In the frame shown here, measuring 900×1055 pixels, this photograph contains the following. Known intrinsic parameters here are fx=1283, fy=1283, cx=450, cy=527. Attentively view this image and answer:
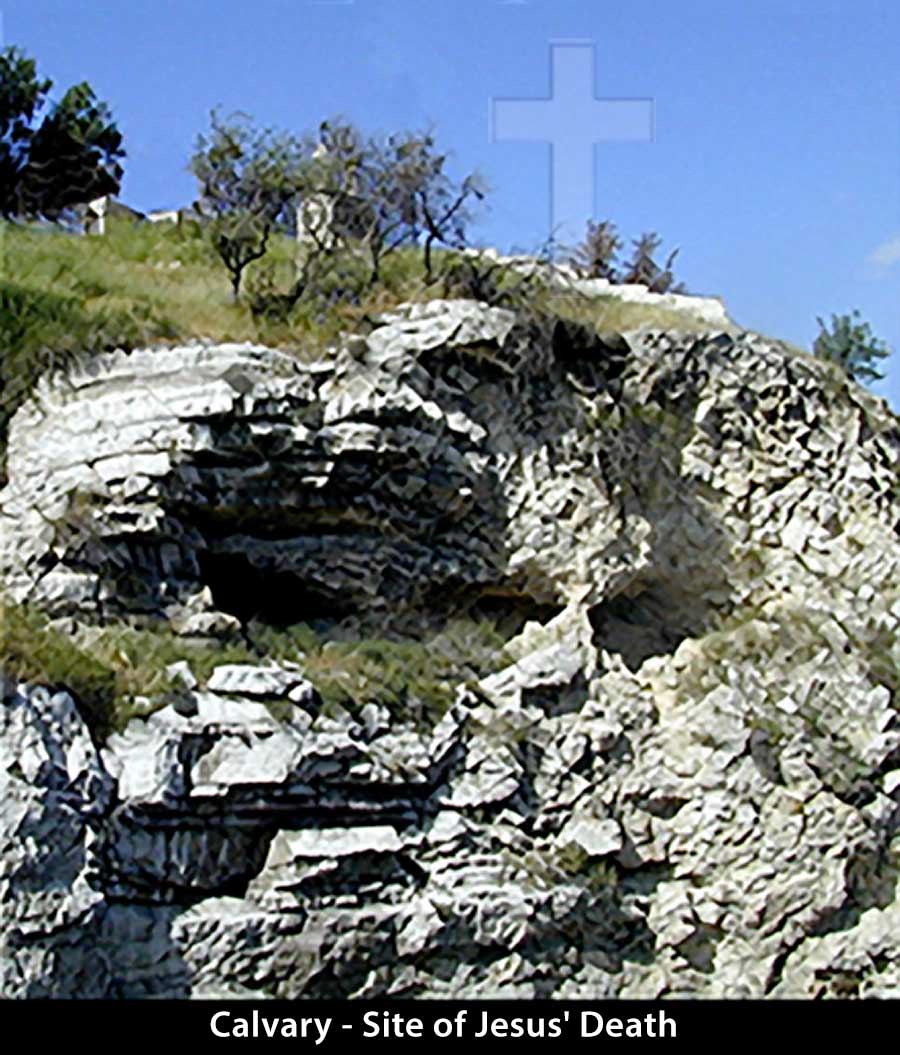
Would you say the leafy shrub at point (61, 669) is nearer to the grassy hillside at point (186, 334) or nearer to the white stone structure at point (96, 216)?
the grassy hillside at point (186, 334)

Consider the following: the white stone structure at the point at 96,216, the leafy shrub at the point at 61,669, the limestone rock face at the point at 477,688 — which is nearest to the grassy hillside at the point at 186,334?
the leafy shrub at the point at 61,669

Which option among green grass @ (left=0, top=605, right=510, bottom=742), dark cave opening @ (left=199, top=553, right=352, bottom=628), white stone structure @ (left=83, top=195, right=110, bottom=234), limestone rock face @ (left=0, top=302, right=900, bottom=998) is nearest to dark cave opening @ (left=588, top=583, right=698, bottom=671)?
limestone rock face @ (left=0, top=302, right=900, bottom=998)

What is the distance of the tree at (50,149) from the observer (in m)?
18.8

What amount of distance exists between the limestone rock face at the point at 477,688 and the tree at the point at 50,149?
9.13 metres

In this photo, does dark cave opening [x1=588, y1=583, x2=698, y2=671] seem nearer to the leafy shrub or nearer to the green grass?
the green grass

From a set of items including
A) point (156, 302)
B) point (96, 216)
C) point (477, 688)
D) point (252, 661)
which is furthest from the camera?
point (96, 216)

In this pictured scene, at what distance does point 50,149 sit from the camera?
65.0 feet

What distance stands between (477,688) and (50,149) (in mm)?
12967

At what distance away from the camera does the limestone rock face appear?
30.7 feet

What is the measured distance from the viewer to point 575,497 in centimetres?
1225

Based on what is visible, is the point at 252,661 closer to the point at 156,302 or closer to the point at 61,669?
the point at 61,669

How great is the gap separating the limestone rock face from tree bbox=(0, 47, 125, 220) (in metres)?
9.13

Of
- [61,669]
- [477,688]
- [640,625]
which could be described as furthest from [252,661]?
[640,625]
